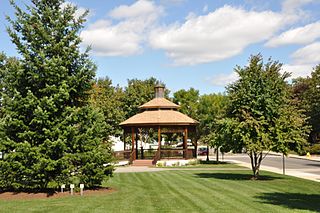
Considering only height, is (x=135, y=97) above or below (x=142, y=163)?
above

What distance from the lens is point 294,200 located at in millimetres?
→ 14852

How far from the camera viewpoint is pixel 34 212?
12023 millimetres

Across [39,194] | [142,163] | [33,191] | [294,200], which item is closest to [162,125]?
[142,163]

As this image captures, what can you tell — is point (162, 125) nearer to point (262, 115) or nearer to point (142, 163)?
point (142, 163)

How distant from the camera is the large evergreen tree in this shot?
15.8 m

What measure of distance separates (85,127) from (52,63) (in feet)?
10.1

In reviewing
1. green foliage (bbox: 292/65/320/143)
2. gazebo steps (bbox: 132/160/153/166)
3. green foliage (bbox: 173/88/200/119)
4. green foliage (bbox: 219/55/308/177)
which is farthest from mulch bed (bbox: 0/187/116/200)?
green foliage (bbox: 292/65/320/143)

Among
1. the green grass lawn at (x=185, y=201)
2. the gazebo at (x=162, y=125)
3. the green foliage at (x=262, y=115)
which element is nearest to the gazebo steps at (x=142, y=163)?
the gazebo at (x=162, y=125)

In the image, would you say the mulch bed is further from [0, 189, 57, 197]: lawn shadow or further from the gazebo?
the gazebo

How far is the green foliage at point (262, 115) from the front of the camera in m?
21.5

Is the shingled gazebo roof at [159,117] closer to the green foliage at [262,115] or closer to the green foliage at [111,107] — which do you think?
the green foliage at [111,107]

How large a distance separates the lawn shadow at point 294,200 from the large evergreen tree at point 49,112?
6.77 metres

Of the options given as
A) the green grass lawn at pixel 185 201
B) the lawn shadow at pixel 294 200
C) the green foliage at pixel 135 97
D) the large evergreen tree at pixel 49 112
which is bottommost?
the lawn shadow at pixel 294 200

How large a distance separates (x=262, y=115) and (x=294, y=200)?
Result: 7875mm
